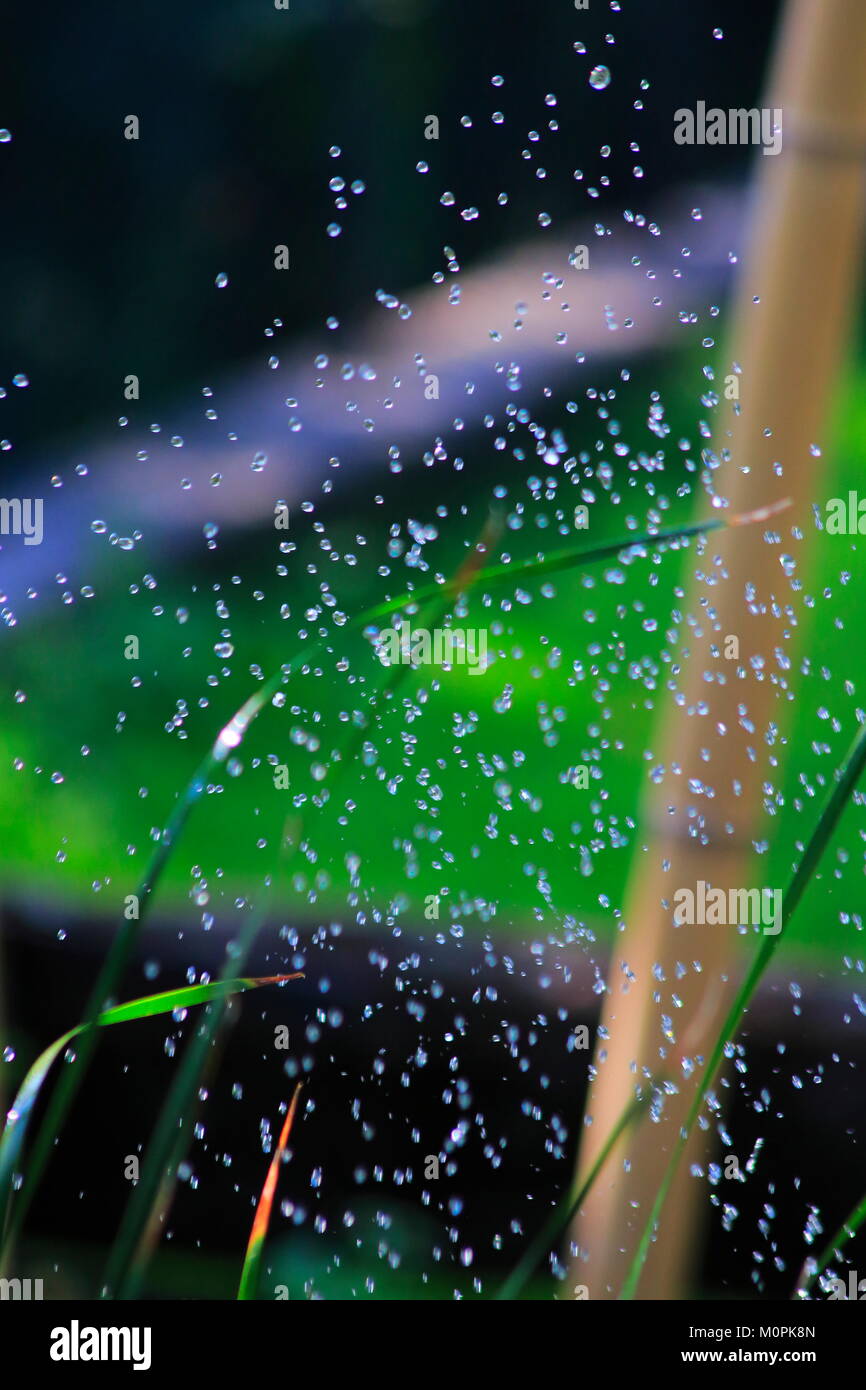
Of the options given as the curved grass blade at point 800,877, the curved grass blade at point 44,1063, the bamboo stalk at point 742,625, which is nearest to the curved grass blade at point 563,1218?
the curved grass blade at point 800,877

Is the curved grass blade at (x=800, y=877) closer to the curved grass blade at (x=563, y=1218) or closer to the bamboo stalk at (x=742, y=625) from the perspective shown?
the curved grass blade at (x=563, y=1218)

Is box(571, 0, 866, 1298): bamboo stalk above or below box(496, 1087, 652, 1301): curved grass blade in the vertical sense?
above

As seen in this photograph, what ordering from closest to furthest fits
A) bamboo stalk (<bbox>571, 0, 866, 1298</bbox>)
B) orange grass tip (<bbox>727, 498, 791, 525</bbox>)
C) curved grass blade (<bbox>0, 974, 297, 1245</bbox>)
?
curved grass blade (<bbox>0, 974, 297, 1245</bbox>) < orange grass tip (<bbox>727, 498, 791, 525</bbox>) < bamboo stalk (<bbox>571, 0, 866, 1298</bbox>)

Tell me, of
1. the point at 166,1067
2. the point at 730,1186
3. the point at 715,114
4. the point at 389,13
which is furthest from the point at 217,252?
the point at 730,1186

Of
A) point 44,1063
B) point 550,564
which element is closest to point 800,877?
point 550,564

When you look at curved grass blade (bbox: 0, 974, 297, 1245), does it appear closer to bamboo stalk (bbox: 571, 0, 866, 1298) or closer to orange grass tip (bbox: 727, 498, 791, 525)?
orange grass tip (bbox: 727, 498, 791, 525)

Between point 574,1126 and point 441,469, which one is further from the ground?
point 441,469

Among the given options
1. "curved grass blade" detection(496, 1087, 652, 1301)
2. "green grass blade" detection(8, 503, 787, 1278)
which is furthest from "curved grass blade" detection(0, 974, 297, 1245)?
"curved grass blade" detection(496, 1087, 652, 1301)

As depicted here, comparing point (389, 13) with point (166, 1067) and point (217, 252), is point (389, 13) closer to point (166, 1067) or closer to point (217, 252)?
point (217, 252)
